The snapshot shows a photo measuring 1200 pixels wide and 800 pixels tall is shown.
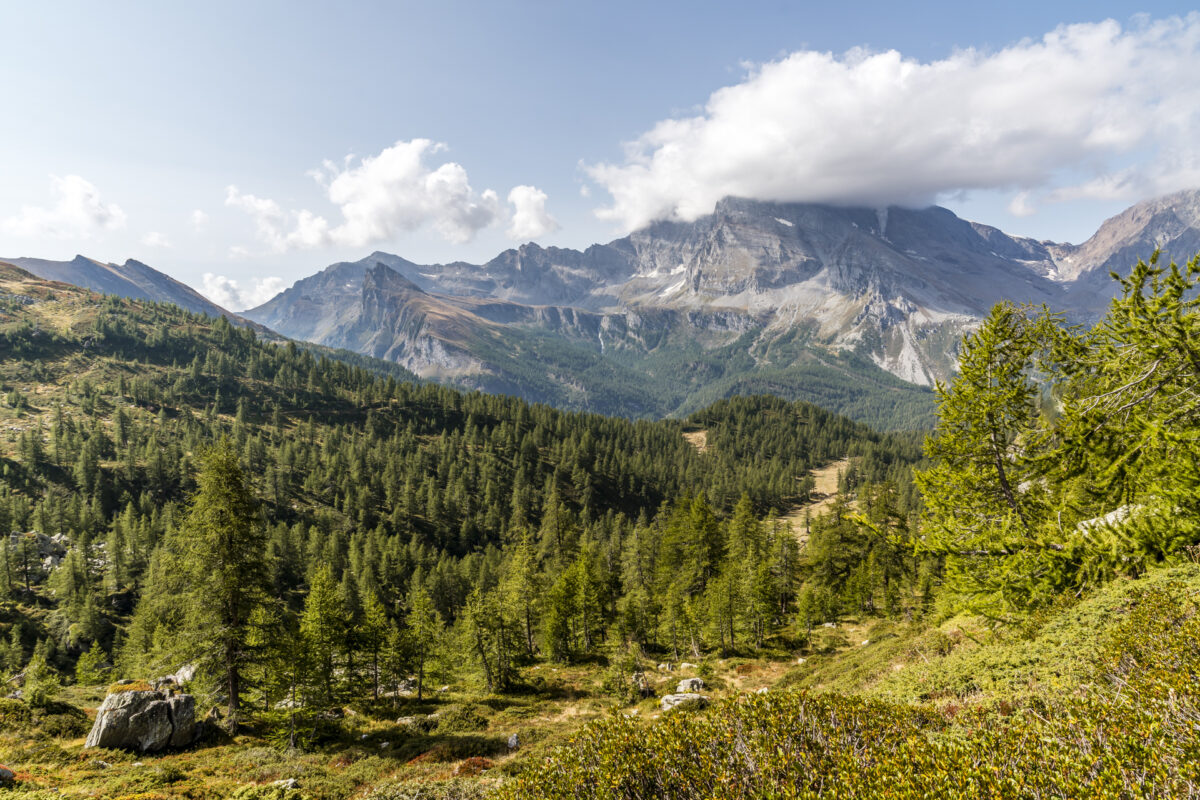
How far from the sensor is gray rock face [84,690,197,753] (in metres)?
23.0

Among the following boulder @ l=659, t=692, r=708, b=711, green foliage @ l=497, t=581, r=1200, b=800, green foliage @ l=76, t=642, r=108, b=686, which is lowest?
green foliage @ l=76, t=642, r=108, b=686

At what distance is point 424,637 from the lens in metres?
41.9

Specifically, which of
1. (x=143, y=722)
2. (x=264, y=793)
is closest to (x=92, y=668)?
(x=143, y=722)

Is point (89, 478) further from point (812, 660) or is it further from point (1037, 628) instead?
point (1037, 628)

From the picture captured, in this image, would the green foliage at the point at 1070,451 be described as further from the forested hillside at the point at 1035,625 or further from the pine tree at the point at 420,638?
the pine tree at the point at 420,638

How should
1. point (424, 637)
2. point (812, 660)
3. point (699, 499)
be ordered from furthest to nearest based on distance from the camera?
point (699, 499) → point (812, 660) → point (424, 637)

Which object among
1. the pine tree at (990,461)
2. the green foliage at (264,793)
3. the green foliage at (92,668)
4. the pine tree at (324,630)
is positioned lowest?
the green foliage at (92,668)

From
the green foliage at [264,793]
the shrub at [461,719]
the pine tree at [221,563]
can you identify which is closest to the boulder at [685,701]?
the shrub at [461,719]

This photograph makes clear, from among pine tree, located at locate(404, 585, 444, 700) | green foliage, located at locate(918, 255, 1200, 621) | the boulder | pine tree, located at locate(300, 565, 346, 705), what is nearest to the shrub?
pine tree, located at locate(404, 585, 444, 700)

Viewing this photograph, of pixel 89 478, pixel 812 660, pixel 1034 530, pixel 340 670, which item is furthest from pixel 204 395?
pixel 1034 530

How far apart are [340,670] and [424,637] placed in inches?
329

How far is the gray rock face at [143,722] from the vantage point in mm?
22953

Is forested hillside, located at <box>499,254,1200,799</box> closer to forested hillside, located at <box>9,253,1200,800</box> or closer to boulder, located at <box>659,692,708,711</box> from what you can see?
forested hillside, located at <box>9,253,1200,800</box>

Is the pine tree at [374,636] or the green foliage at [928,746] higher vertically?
the green foliage at [928,746]
